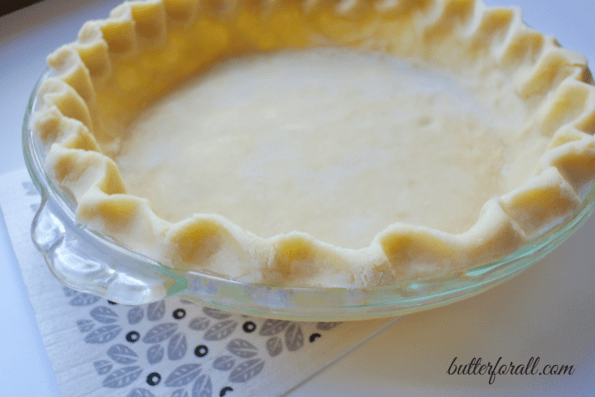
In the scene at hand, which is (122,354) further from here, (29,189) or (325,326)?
(29,189)

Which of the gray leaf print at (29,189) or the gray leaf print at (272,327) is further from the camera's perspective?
the gray leaf print at (29,189)

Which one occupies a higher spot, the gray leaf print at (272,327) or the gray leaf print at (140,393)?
the gray leaf print at (272,327)

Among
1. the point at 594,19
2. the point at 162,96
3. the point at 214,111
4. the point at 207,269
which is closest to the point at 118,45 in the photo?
the point at 162,96

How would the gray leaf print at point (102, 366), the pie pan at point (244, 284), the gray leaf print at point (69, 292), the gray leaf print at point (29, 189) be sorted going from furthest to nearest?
1. the gray leaf print at point (29, 189)
2. the gray leaf print at point (69, 292)
3. the gray leaf print at point (102, 366)
4. the pie pan at point (244, 284)

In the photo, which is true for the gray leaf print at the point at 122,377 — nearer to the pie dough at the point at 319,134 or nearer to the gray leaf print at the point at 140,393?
the gray leaf print at the point at 140,393

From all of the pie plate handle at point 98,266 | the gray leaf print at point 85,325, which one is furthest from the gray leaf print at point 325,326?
the gray leaf print at point 85,325

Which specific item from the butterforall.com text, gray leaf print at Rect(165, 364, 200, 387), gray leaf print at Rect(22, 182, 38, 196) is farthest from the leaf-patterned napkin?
gray leaf print at Rect(22, 182, 38, 196)

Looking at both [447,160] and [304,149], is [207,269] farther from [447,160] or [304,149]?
[447,160]

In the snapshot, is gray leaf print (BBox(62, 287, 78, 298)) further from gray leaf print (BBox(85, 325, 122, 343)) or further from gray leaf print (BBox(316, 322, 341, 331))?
gray leaf print (BBox(316, 322, 341, 331))
